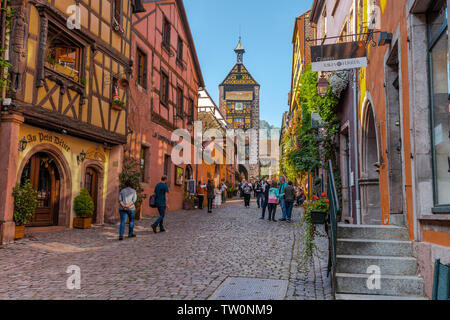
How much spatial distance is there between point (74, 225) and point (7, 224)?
308 centimetres

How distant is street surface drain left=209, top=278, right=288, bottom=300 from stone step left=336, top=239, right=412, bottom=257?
2.95ft

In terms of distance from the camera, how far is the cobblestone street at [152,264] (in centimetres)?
495

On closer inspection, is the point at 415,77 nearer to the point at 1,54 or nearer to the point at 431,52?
the point at 431,52

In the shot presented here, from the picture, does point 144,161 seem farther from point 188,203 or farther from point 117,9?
point 117,9

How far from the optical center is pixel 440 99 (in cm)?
467

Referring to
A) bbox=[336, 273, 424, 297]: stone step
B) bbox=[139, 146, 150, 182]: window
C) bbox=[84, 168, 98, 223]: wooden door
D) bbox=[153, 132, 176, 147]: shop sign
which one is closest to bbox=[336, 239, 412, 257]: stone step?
bbox=[336, 273, 424, 297]: stone step

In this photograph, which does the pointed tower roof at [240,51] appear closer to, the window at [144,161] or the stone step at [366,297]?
the window at [144,161]

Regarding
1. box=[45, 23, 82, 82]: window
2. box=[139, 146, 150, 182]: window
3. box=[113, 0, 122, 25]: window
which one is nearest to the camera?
box=[45, 23, 82, 82]: window

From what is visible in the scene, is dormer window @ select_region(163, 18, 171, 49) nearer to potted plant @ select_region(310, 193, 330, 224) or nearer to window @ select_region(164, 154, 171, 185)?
window @ select_region(164, 154, 171, 185)

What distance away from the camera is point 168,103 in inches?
758

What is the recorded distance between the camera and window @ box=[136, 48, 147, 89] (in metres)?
16.2

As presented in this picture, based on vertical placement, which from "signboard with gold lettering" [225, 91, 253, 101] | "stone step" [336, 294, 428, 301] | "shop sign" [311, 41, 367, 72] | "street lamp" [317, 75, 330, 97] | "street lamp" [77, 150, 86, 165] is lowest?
"stone step" [336, 294, 428, 301]

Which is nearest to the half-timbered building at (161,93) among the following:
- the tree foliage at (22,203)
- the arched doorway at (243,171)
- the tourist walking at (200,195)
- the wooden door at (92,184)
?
the tourist walking at (200,195)

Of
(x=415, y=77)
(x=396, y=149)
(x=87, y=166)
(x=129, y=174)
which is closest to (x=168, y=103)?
(x=129, y=174)
